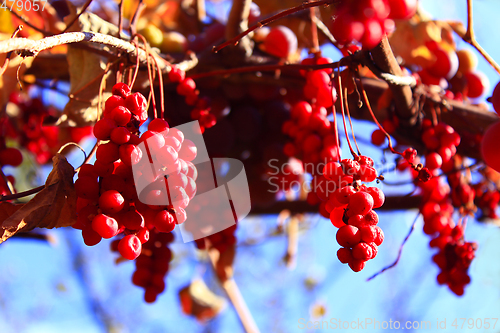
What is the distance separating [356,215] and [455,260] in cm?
41

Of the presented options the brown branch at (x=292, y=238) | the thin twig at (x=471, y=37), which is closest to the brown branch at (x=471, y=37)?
the thin twig at (x=471, y=37)

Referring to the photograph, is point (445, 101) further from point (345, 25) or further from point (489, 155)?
point (345, 25)

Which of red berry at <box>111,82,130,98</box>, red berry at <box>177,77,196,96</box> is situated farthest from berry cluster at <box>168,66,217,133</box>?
red berry at <box>111,82,130,98</box>

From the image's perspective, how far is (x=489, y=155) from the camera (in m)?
0.35

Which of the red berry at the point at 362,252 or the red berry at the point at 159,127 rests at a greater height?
the red berry at the point at 159,127

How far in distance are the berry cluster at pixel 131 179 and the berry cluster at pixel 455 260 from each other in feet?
1.69

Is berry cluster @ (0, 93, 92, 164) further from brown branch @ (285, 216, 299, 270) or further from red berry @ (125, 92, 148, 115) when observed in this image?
brown branch @ (285, 216, 299, 270)

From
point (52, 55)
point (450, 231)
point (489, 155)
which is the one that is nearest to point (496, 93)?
point (489, 155)

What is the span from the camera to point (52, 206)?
37 cm

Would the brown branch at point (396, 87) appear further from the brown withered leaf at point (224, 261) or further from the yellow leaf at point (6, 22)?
the yellow leaf at point (6, 22)

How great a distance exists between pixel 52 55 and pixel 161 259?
1.50ft

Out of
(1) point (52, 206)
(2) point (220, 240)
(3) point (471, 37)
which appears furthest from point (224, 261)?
(3) point (471, 37)

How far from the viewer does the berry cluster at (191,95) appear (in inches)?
19.6

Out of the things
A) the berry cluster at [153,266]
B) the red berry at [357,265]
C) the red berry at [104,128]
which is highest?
the red berry at [104,128]
